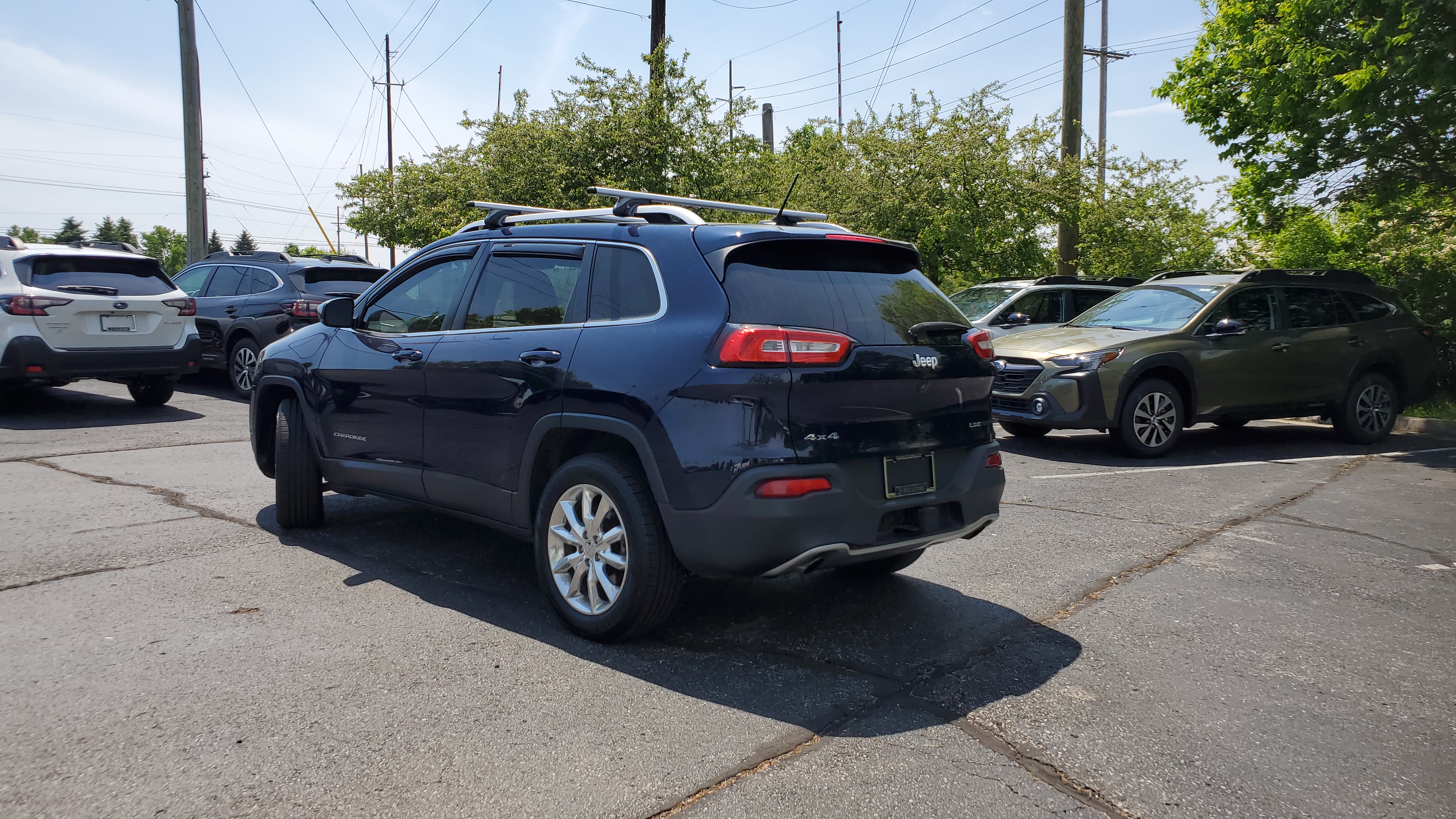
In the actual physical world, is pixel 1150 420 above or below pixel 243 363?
below

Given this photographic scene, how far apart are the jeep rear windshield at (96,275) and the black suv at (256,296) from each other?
1127 millimetres

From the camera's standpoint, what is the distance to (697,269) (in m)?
4.04

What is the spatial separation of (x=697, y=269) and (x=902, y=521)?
4.33ft

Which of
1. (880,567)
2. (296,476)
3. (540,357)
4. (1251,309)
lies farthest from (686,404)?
(1251,309)

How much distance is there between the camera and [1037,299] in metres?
13.2

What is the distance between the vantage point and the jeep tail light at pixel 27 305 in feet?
33.1

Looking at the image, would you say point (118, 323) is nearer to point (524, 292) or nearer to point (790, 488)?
point (524, 292)

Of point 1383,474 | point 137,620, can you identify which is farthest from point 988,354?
point 1383,474

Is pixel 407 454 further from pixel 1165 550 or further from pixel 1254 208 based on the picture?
pixel 1254 208

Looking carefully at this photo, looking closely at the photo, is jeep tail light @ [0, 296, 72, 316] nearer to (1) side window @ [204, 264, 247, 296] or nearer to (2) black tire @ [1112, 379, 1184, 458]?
(1) side window @ [204, 264, 247, 296]

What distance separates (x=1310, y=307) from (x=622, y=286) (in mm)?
8930

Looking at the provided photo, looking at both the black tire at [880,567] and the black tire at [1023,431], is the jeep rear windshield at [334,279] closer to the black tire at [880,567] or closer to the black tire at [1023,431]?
the black tire at [1023,431]

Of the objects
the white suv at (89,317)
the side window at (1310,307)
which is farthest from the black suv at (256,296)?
the side window at (1310,307)

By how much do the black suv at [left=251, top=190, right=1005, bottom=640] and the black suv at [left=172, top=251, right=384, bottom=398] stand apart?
7744 mm
